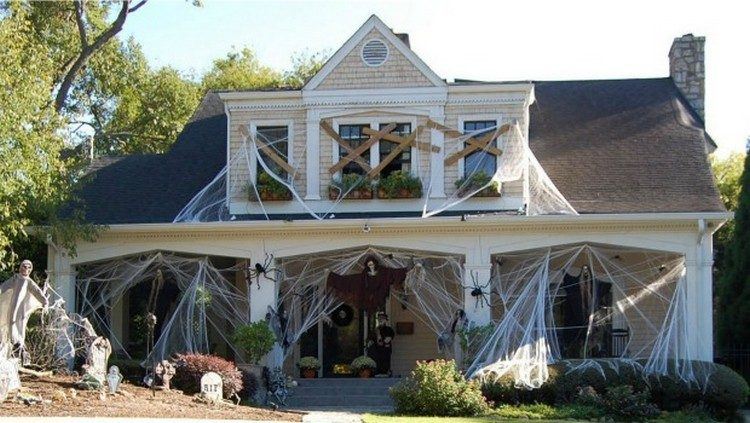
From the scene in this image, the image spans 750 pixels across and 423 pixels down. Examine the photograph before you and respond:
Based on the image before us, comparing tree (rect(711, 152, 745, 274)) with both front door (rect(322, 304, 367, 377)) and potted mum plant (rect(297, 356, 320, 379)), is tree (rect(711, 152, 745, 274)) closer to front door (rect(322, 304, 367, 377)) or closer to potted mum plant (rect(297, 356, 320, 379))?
front door (rect(322, 304, 367, 377))

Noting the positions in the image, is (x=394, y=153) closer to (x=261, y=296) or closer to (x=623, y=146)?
(x=261, y=296)

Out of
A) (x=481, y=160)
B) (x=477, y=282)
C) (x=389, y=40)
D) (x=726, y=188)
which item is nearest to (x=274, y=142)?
(x=389, y=40)

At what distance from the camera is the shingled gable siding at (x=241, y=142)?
2423cm

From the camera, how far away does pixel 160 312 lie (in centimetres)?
2427

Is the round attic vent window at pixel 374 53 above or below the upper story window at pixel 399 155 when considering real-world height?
above

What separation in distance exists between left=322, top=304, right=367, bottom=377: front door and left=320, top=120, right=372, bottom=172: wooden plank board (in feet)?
10.7

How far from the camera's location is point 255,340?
21719 millimetres

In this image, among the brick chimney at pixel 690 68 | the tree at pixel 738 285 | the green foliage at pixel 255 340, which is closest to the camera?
the green foliage at pixel 255 340

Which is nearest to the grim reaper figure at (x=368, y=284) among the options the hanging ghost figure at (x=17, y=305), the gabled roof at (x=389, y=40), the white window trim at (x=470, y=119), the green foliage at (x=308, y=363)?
the green foliage at (x=308, y=363)

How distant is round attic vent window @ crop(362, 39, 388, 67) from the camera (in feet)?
78.8

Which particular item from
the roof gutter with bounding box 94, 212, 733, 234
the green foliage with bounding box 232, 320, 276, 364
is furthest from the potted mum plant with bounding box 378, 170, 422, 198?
the green foliage with bounding box 232, 320, 276, 364

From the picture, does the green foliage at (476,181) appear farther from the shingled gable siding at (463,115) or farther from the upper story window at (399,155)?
the upper story window at (399,155)

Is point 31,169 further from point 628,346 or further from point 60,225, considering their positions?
point 628,346

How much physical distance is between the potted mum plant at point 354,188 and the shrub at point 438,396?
16.9 ft
